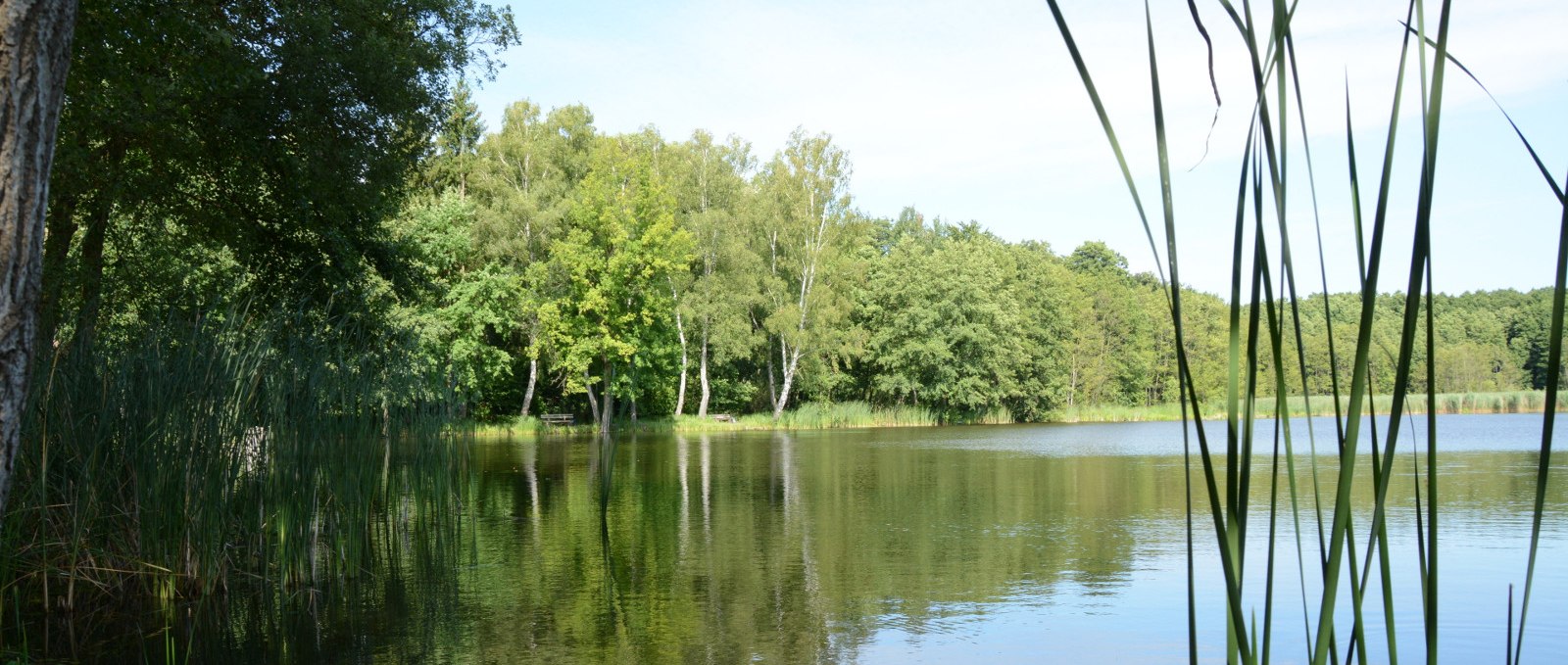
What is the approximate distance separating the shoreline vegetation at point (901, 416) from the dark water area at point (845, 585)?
20.3 m

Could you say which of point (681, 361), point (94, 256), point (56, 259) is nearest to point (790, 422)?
point (681, 361)

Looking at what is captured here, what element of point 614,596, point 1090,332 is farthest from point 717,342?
point 614,596

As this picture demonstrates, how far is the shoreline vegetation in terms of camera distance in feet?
111

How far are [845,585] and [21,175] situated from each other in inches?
224

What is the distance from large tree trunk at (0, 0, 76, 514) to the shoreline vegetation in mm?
29565

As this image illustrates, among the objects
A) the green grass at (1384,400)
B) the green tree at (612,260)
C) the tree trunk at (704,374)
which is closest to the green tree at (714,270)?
the tree trunk at (704,374)

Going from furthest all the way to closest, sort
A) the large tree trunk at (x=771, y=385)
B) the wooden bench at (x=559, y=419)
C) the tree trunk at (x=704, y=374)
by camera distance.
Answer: the large tree trunk at (x=771, y=385) < the tree trunk at (x=704, y=374) < the wooden bench at (x=559, y=419)

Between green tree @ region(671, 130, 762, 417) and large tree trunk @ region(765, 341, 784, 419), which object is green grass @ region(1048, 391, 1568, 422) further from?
green tree @ region(671, 130, 762, 417)

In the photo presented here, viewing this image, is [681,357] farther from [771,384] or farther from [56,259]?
[56,259]

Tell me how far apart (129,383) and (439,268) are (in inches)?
1003

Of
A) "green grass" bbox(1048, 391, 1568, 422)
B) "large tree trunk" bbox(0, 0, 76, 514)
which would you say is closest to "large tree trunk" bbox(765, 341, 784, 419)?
"green grass" bbox(1048, 391, 1568, 422)

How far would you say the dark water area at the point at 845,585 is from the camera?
18.9ft

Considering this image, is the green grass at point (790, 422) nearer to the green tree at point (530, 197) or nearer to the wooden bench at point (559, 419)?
the wooden bench at point (559, 419)

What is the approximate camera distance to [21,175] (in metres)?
2.50
